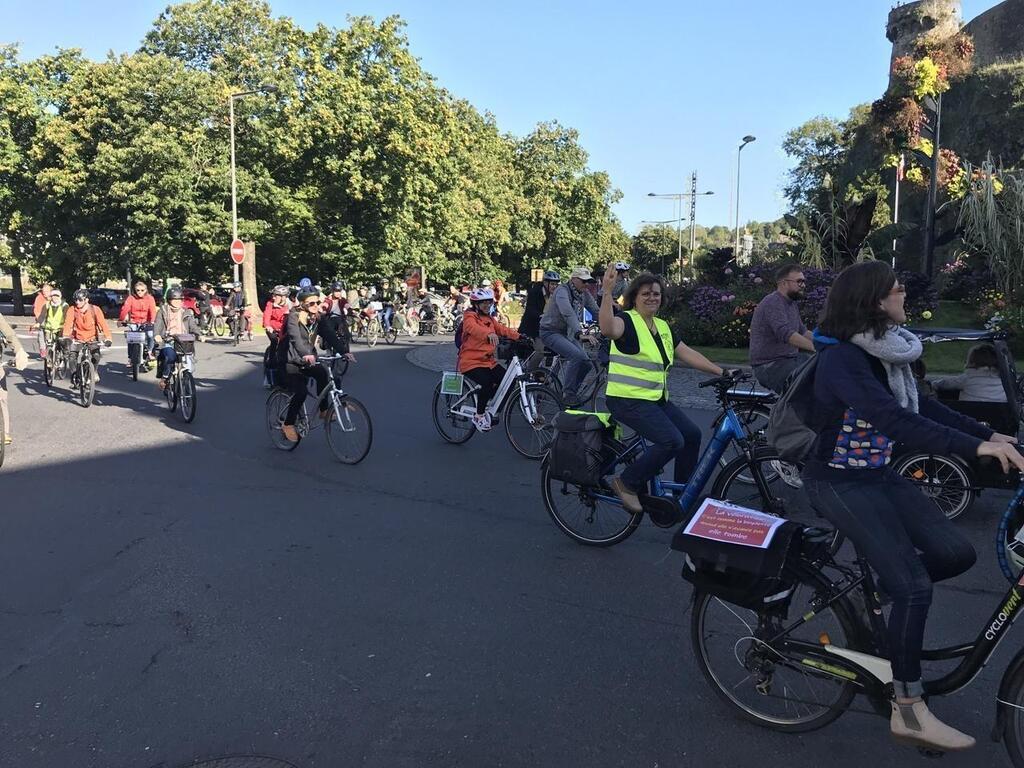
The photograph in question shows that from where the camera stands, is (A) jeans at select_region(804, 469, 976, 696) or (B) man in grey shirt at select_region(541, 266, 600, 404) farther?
(B) man in grey shirt at select_region(541, 266, 600, 404)

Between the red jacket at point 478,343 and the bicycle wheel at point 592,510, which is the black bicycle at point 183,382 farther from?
the bicycle wheel at point 592,510

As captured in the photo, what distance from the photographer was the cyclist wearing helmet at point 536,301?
1155cm

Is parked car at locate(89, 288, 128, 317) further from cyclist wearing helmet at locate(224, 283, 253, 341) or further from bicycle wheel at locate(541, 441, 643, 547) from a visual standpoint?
Result: bicycle wheel at locate(541, 441, 643, 547)

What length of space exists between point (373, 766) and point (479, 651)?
977 millimetres

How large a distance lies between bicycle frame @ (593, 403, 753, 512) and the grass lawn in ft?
27.6

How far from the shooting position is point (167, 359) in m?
11.0

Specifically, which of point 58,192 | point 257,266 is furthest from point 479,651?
point 257,266

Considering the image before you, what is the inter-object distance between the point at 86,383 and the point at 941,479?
10963 mm

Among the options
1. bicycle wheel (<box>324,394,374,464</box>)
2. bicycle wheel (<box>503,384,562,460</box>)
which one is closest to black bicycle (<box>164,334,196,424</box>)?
bicycle wheel (<box>324,394,374,464</box>)

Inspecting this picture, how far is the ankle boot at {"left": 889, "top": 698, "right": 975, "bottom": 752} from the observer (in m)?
2.69

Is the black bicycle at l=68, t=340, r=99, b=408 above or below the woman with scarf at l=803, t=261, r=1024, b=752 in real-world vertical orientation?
below

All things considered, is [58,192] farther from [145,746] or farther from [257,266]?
[145,746]

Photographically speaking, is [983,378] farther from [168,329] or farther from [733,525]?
[168,329]

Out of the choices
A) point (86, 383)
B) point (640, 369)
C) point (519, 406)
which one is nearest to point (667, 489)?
point (640, 369)
